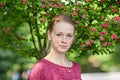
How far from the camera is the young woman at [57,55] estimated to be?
3535mm

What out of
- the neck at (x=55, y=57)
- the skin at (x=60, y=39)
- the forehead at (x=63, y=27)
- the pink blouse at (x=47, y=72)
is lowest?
the pink blouse at (x=47, y=72)

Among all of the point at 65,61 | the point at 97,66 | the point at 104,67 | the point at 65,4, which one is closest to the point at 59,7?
the point at 65,4

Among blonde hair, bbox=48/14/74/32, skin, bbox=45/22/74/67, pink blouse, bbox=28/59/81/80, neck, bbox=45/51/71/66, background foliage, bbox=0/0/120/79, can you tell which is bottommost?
background foliage, bbox=0/0/120/79

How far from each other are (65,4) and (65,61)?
4725 mm

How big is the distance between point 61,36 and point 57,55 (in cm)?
16

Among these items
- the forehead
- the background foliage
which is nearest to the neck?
the forehead

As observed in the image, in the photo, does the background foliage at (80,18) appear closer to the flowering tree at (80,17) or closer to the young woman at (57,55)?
the flowering tree at (80,17)

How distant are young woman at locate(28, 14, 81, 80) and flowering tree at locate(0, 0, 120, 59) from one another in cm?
429

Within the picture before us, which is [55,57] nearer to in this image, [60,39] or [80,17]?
[60,39]

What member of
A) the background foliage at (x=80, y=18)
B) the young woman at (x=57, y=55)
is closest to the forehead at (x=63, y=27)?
the young woman at (x=57, y=55)

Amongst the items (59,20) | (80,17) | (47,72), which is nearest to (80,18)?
(80,17)

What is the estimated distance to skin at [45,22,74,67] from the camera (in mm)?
3566

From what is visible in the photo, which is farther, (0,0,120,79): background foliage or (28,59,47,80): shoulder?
(0,0,120,79): background foliage

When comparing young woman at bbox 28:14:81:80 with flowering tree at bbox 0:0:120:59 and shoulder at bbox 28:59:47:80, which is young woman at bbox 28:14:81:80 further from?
flowering tree at bbox 0:0:120:59
